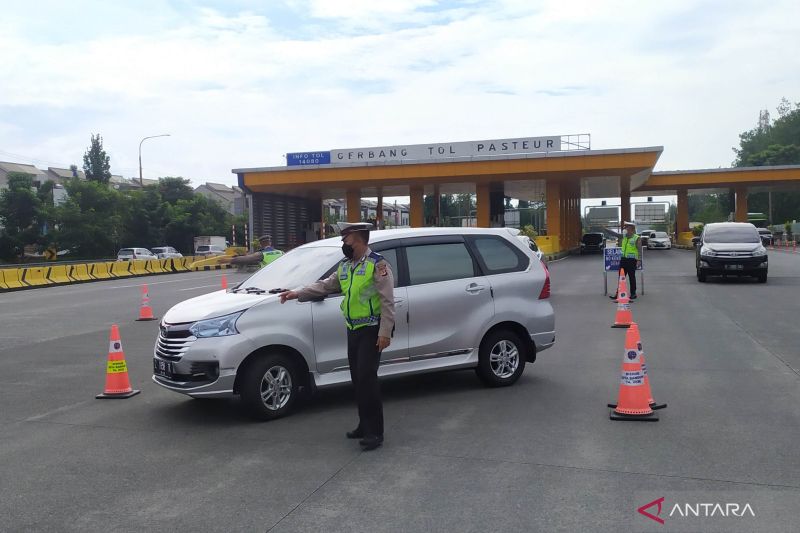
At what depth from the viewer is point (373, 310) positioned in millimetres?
5941

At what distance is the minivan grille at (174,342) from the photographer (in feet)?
22.1

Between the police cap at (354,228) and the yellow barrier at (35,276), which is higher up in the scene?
the police cap at (354,228)

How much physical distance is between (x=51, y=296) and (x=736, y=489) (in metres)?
22.7

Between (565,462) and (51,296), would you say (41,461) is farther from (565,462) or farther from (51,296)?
(51,296)

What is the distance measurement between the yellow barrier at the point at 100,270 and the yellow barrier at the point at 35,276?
10.8 ft

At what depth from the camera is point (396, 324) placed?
7480mm

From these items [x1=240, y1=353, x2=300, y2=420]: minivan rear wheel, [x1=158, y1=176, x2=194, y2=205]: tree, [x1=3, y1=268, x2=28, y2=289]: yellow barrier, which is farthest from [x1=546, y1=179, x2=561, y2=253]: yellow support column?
[x1=240, y1=353, x2=300, y2=420]: minivan rear wheel

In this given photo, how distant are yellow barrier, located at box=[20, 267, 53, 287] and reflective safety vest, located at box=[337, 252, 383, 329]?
2602cm

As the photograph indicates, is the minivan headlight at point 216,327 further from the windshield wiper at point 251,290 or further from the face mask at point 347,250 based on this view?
the face mask at point 347,250

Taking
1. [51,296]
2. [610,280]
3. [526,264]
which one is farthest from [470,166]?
[526,264]

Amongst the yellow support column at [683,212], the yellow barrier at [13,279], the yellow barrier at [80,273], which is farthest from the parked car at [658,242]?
the yellow barrier at [13,279]

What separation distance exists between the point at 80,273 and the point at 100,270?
5.01 feet

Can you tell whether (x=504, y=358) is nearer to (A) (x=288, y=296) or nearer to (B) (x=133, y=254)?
(A) (x=288, y=296)

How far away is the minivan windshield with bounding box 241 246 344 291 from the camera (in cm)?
743
